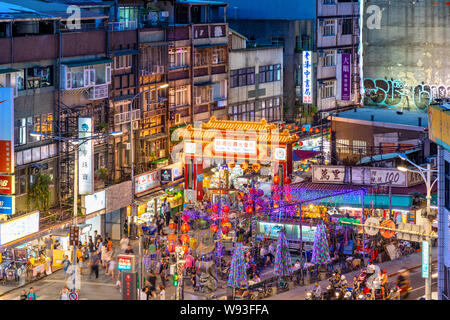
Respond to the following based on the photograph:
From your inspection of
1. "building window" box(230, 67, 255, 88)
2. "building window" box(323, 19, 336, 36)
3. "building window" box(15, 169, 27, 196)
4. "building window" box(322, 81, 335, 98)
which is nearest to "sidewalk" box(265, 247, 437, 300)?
"building window" box(15, 169, 27, 196)

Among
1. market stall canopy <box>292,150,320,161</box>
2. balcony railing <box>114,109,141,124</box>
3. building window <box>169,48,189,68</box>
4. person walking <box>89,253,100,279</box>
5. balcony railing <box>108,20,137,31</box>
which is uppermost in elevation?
balcony railing <box>108,20,137,31</box>

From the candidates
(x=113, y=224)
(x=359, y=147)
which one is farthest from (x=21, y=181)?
(x=359, y=147)

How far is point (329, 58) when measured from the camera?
79.8 m

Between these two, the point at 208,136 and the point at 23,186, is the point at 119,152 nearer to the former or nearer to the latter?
the point at 208,136

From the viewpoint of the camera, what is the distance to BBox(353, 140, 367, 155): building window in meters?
61.0

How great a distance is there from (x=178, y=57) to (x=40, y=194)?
20.5m

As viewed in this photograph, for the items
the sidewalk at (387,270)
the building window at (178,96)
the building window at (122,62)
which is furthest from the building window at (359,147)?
the building window at (122,62)

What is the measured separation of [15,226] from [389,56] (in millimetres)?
39959

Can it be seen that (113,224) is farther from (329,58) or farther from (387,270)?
(329,58)

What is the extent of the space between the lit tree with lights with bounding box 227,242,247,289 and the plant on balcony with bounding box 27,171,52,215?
468 inches

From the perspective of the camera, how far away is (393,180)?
5156 centimetres

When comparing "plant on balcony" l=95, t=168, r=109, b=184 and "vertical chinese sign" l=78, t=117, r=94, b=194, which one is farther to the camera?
"plant on balcony" l=95, t=168, r=109, b=184

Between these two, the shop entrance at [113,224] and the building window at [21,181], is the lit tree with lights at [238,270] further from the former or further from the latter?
the shop entrance at [113,224]

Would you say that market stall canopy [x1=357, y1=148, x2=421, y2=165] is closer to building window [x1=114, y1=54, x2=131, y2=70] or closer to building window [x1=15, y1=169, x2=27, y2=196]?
building window [x1=114, y1=54, x2=131, y2=70]
